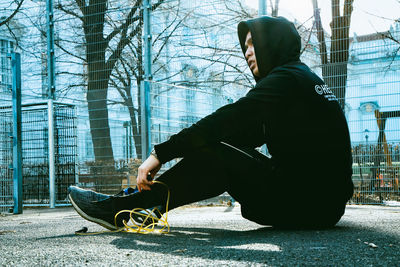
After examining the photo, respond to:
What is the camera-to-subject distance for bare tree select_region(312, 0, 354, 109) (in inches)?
220

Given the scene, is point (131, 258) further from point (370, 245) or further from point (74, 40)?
point (74, 40)

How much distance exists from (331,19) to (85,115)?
3.54 m

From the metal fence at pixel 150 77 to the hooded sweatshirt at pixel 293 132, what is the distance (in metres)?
3.42

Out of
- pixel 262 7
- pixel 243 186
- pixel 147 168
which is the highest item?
pixel 262 7

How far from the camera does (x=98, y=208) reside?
254cm

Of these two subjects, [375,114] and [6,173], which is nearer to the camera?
[375,114]

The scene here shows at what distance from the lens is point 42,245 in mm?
2236

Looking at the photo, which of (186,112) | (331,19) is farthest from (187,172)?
(331,19)

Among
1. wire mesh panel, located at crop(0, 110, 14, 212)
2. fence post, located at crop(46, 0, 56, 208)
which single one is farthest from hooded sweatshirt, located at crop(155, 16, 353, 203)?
fence post, located at crop(46, 0, 56, 208)

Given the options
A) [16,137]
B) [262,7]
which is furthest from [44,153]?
[262,7]

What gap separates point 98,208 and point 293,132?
1.12m

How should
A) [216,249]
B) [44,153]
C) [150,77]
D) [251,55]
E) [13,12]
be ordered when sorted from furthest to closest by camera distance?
1. [13,12]
2. [44,153]
3. [150,77]
4. [251,55]
5. [216,249]

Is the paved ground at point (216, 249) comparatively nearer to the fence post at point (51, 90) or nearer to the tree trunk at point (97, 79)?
the fence post at point (51, 90)

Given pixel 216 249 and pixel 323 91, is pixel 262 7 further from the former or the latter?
pixel 216 249
